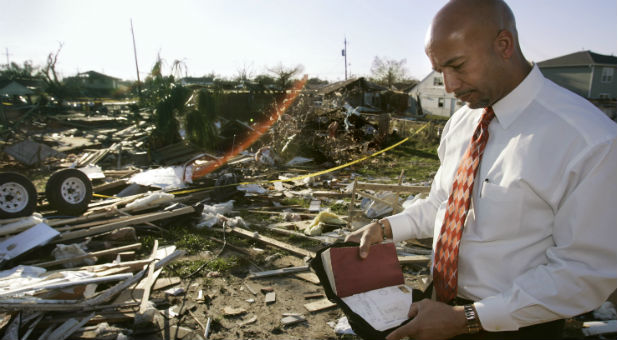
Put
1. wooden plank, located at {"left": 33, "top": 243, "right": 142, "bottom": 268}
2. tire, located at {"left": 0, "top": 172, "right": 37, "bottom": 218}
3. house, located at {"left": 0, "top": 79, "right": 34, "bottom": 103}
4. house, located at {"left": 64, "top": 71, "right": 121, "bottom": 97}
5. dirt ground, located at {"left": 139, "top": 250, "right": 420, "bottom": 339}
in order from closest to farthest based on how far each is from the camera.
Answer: dirt ground, located at {"left": 139, "top": 250, "right": 420, "bottom": 339} → wooden plank, located at {"left": 33, "top": 243, "right": 142, "bottom": 268} → tire, located at {"left": 0, "top": 172, "right": 37, "bottom": 218} → house, located at {"left": 0, "top": 79, "right": 34, "bottom": 103} → house, located at {"left": 64, "top": 71, "right": 121, "bottom": 97}

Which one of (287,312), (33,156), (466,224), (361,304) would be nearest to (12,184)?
(287,312)

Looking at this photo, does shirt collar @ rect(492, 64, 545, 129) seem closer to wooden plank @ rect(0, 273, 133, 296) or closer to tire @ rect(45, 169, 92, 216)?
wooden plank @ rect(0, 273, 133, 296)

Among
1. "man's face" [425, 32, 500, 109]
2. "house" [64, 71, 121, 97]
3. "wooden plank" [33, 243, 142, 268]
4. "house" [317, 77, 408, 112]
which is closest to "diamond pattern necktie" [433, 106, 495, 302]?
"man's face" [425, 32, 500, 109]

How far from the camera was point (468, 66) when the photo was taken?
1675 millimetres

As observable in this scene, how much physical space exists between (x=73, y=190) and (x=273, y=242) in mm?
4594

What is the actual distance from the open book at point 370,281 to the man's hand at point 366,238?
4 cm

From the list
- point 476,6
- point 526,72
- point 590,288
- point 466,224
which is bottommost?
point 590,288

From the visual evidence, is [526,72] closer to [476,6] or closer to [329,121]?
[476,6]

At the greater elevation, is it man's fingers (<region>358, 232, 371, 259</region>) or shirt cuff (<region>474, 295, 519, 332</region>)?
man's fingers (<region>358, 232, 371, 259</region>)

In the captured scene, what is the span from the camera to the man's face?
164cm

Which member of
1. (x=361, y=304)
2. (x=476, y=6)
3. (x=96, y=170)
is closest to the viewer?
(x=476, y=6)

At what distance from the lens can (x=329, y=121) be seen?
18219 millimetres

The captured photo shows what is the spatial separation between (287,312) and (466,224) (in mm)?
3489

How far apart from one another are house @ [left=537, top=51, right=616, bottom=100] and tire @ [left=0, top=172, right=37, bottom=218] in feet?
167
